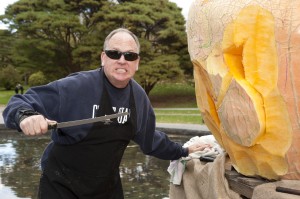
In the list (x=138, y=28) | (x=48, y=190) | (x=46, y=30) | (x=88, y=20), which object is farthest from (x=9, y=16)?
(x=48, y=190)

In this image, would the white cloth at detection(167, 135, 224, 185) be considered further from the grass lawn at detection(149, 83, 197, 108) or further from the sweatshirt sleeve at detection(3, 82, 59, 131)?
the grass lawn at detection(149, 83, 197, 108)

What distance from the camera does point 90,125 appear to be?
8.38ft

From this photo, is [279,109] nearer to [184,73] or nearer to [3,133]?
[3,133]

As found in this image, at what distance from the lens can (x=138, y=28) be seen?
2228 centimetres

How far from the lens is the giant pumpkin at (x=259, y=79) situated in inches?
87.4

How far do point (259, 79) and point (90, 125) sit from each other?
98 cm

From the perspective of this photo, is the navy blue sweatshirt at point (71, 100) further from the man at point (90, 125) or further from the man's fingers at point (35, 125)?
the man's fingers at point (35, 125)

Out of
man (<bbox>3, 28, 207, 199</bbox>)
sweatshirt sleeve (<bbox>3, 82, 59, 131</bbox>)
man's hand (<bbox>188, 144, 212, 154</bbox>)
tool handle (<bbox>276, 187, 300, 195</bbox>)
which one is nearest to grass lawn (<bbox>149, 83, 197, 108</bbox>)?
man's hand (<bbox>188, 144, 212, 154</bbox>)

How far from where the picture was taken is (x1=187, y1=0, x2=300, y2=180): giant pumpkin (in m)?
2.22

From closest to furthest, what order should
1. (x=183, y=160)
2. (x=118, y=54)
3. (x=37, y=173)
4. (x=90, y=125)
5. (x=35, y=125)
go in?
(x=35, y=125), (x=90, y=125), (x=118, y=54), (x=183, y=160), (x=37, y=173)

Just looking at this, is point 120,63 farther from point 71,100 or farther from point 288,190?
point 288,190

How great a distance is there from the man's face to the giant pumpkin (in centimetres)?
48

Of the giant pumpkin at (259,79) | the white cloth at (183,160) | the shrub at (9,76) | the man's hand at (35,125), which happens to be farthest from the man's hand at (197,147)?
the shrub at (9,76)

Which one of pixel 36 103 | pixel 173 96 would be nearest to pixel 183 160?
pixel 36 103
